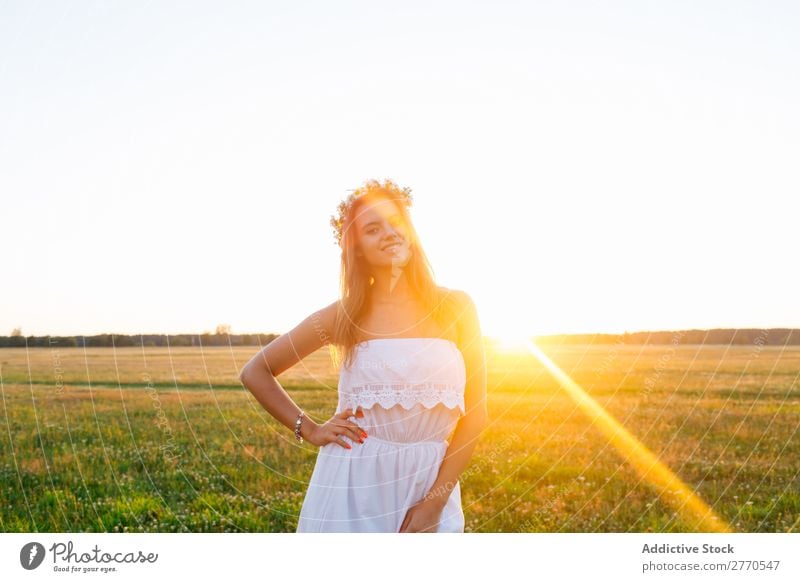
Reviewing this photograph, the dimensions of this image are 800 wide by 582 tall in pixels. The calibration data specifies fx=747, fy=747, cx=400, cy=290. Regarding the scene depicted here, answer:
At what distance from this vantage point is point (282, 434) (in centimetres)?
924

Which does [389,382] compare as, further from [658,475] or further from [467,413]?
[658,475]

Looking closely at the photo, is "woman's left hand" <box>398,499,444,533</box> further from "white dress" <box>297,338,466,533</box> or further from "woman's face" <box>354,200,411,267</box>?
"woman's face" <box>354,200,411,267</box>

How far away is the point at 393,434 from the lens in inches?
124

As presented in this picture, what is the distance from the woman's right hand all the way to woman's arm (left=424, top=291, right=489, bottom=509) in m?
0.38

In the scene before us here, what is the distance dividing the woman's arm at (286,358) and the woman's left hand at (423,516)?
55 cm

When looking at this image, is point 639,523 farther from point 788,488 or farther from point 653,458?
point 653,458

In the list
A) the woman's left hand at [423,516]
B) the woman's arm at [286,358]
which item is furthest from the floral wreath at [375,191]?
the woman's left hand at [423,516]

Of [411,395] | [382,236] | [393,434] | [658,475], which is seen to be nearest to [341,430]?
[393,434]

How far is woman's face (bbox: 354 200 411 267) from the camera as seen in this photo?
3.19 meters

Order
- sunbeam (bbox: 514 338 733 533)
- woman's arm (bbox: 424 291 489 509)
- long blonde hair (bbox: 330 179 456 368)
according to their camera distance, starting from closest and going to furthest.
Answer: woman's arm (bbox: 424 291 489 509) → long blonde hair (bbox: 330 179 456 368) → sunbeam (bbox: 514 338 733 533)

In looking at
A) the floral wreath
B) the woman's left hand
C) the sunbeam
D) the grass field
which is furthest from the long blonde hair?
the grass field

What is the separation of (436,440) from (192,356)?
24.6 m

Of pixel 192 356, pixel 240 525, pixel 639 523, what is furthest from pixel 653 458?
pixel 192 356
